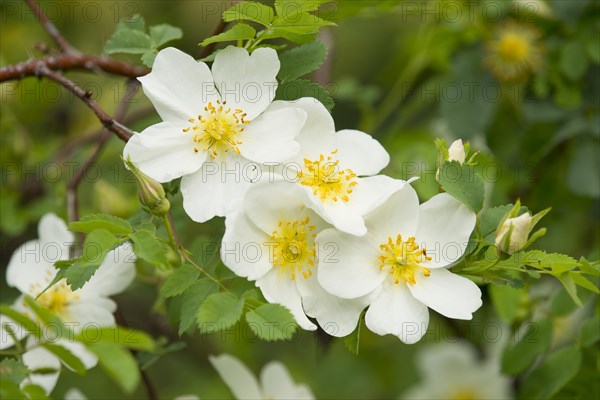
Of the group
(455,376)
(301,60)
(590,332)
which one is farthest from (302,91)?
A: (455,376)

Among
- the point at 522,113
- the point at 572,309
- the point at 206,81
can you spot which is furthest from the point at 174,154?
the point at 522,113

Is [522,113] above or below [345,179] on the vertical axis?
below


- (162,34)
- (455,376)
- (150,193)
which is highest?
(162,34)

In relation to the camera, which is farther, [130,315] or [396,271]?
[130,315]

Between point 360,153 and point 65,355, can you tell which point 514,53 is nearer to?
Result: point 360,153

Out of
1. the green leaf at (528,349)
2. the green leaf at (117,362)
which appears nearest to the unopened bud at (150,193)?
the green leaf at (117,362)

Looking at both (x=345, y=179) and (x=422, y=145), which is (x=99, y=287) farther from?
(x=422, y=145)

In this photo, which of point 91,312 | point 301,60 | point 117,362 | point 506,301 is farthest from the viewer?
point 506,301

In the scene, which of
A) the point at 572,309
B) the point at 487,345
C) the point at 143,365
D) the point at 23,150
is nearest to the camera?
the point at 143,365
